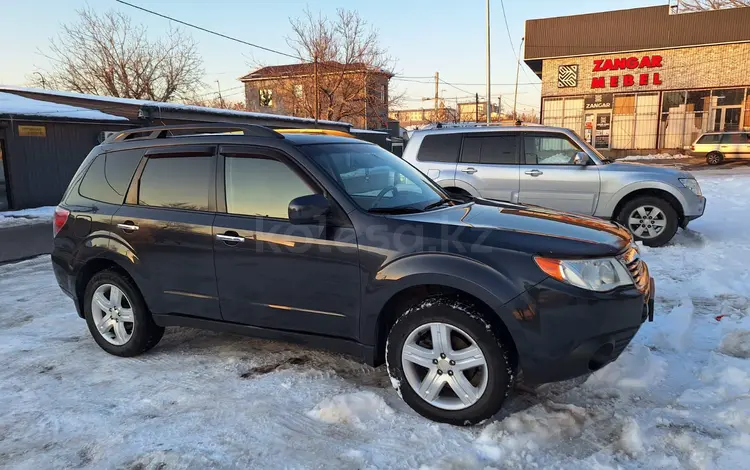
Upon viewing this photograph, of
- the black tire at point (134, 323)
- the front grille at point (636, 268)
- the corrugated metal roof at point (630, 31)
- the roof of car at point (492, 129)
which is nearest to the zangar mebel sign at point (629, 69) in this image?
the corrugated metal roof at point (630, 31)

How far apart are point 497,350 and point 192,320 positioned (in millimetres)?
2304

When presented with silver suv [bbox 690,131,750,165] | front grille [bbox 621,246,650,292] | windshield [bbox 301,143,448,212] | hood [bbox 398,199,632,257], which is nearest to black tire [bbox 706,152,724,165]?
silver suv [bbox 690,131,750,165]

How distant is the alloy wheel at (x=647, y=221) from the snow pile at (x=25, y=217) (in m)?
13.3

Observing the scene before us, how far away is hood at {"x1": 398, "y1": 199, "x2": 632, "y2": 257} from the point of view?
2.96 meters

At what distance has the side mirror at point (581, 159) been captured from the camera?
7641 millimetres

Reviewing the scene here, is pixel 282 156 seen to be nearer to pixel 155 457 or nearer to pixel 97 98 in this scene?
pixel 155 457

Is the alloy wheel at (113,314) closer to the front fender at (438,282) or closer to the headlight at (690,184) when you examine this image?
the front fender at (438,282)

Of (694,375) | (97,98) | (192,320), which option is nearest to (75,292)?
(192,320)

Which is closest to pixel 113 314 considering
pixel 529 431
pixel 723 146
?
pixel 529 431

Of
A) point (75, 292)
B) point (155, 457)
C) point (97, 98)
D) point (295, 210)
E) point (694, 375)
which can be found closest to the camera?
point (155, 457)

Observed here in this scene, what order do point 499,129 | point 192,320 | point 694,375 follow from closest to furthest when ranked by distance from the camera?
point 694,375, point 192,320, point 499,129

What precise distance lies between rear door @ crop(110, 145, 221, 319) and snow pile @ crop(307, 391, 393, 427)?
3.67 ft

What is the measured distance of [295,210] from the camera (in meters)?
3.19

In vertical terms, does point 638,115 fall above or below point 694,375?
above
